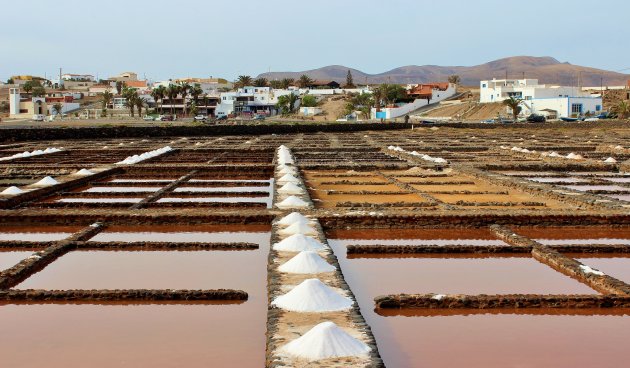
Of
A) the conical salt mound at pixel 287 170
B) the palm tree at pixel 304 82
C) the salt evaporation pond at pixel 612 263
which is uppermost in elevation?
the palm tree at pixel 304 82

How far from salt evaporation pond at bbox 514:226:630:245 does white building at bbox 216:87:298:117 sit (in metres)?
58.6

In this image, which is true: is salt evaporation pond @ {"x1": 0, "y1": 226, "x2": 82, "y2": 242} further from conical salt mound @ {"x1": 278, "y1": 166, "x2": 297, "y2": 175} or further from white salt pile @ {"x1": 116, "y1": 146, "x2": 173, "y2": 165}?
white salt pile @ {"x1": 116, "y1": 146, "x2": 173, "y2": 165}

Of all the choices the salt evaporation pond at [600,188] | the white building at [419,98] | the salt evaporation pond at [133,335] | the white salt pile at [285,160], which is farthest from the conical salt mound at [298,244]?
the white building at [419,98]

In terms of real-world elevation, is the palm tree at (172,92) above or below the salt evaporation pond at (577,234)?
above

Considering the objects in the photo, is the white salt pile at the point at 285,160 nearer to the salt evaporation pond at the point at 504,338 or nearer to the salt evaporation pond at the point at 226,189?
the salt evaporation pond at the point at 226,189

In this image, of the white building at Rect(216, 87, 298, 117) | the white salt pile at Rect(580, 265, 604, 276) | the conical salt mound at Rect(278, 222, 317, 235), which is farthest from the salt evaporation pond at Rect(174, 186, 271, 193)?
the white building at Rect(216, 87, 298, 117)

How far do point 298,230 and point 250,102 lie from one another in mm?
62800

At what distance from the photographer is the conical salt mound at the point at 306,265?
548 cm

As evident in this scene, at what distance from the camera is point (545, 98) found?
55.2 meters

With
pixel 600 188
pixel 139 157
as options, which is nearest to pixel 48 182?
pixel 139 157

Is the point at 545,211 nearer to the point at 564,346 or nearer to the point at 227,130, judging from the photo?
the point at 564,346

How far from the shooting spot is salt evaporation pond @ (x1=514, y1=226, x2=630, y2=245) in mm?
7559

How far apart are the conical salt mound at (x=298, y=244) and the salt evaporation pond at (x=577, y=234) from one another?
2.67 metres

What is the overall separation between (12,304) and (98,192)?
6.23m
